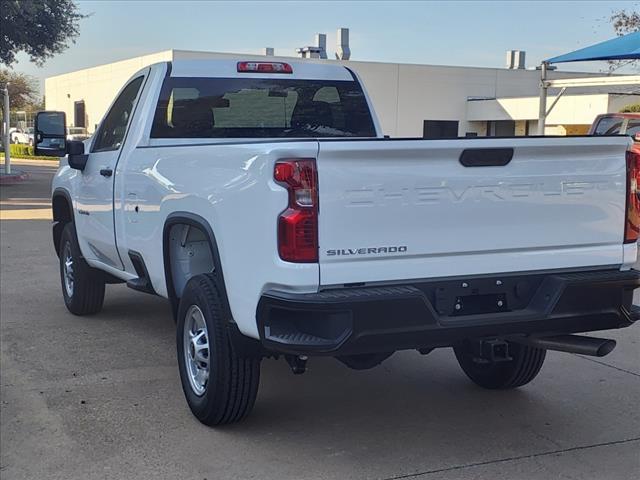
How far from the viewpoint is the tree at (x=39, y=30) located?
21.7m

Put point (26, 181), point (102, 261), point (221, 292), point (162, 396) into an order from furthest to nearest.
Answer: point (26, 181), point (102, 261), point (162, 396), point (221, 292)

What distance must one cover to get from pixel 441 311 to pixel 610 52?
1195 centimetres

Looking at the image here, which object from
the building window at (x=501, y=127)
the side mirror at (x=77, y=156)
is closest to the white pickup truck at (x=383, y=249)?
the side mirror at (x=77, y=156)

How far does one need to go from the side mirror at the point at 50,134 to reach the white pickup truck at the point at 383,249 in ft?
6.63

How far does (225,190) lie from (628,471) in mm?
2467

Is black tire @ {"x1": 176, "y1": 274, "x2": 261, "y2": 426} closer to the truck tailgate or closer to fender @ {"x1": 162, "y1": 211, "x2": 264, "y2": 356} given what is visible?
fender @ {"x1": 162, "y1": 211, "x2": 264, "y2": 356}

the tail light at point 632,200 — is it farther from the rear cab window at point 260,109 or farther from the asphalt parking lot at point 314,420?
the rear cab window at point 260,109

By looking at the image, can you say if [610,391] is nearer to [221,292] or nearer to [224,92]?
[221,292]

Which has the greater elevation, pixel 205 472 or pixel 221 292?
pixel 221 292

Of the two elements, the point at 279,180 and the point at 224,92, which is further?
the point at 224,92

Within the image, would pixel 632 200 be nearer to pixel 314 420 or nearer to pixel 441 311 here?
pixel 441 311

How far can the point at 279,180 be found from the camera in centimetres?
359

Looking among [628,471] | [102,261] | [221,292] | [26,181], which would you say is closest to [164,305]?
[102,261]

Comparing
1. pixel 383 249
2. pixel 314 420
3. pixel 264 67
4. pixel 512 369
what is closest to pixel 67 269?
pixel 264 67
